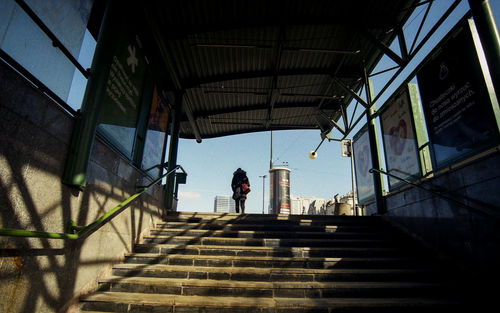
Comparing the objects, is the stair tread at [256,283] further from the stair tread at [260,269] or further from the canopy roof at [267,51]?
the canopy roof at [267,51]

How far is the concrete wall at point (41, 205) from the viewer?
2322 mm

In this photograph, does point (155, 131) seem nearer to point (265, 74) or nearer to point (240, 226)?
point (240, 226)

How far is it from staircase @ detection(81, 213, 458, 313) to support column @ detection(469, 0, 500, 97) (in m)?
2.93

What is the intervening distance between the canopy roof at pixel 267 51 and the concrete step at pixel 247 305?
5236 millimetres

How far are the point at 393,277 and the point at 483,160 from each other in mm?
2113

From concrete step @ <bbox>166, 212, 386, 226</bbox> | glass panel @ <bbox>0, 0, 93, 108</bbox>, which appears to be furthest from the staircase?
glass panel @ <bbox>0, 0, 93, 108</bbox>

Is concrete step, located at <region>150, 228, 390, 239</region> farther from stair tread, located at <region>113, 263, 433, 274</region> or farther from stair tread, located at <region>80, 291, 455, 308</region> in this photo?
stair tread, located at <region>80, 291, 455, 308</region>

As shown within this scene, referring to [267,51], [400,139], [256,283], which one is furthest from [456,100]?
[267,51]

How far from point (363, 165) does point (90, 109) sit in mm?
7257

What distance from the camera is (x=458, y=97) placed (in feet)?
13.8

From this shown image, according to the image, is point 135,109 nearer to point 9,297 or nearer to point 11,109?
point 11,109

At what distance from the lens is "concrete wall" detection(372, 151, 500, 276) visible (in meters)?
→ 3.39

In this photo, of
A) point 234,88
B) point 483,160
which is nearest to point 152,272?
point 483,160

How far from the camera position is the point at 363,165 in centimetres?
791
